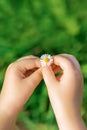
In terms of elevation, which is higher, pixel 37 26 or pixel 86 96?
pixel 37 26

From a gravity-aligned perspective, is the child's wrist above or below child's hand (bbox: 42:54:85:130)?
below

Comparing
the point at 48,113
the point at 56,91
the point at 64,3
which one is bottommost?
the point at 48,113

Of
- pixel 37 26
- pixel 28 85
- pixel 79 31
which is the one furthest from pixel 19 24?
pixel 28 85

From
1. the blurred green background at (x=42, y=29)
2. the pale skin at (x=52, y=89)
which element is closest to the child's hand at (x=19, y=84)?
the pale skin at (x=52, y=89)

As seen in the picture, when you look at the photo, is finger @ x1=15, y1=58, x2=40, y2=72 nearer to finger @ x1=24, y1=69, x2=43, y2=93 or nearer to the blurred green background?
finger @ x1=24, y1=69, x2=43, y2=93

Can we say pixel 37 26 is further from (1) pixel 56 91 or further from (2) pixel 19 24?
(1) pixel 56 91

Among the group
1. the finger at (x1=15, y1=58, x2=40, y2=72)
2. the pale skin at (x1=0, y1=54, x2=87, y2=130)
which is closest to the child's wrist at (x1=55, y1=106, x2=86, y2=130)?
the pale skin at (x1=0, y1=54, x2=87, y2=130)
